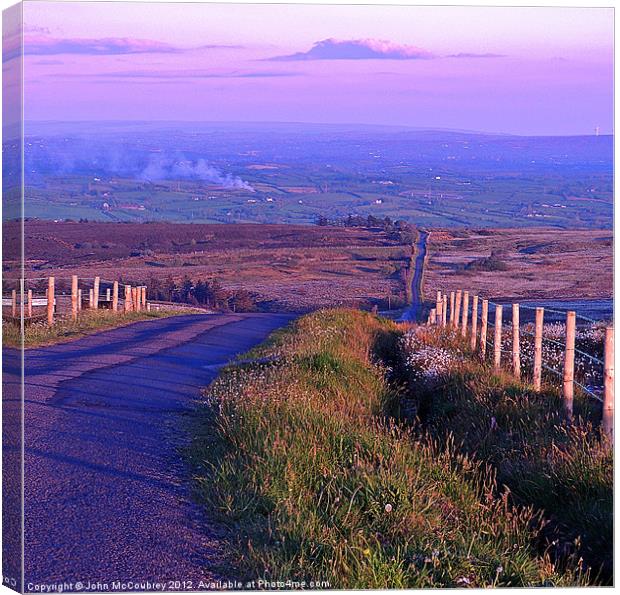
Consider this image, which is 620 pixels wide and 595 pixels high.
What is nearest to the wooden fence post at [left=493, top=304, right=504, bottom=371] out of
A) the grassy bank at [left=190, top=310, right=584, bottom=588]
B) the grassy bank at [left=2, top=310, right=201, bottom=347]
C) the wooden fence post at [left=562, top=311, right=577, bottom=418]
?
the wooden fence post at [left=562, top=311, right=577, bottom=418]

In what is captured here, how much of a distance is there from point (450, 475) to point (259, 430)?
51.9 inches

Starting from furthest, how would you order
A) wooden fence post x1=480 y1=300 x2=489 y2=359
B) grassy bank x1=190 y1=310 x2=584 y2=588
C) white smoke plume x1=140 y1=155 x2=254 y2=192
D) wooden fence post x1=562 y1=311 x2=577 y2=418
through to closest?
wooden fence post x1=480 y1=300 x2=489 y2=359 < wooden fence post x1=562 y1=311 x2=577 y2=418 < white smoke plume x1=140 y1=155 x2=254 y2=192 < grassy bank x1=190 y1=310 x2=584 y2=588

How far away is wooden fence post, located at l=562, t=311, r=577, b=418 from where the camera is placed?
8.71 metres

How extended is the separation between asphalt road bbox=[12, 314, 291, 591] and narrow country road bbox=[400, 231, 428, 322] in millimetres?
1023

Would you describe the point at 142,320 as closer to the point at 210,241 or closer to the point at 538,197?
the point at 210,241

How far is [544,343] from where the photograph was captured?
36.4 feet

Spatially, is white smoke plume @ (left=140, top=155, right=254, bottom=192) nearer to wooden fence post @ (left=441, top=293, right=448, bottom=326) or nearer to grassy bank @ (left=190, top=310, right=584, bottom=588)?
grassy bank @ (left=190, top=310, right=584, bottom=588)

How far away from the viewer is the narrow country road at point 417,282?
783cm

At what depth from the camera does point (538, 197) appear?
311 inches

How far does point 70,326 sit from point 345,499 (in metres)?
4.79

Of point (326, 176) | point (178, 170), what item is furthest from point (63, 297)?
point (326, 176)

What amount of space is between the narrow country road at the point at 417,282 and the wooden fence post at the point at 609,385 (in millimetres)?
1316

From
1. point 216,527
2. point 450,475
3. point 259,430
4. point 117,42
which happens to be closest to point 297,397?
point 259,430

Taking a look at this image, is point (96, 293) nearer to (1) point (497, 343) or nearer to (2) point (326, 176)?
(2) point (326, 176)
